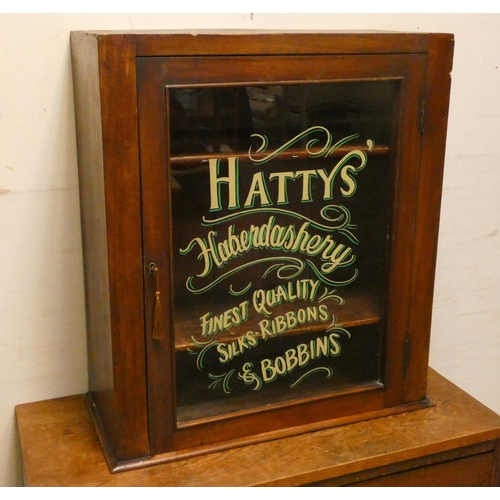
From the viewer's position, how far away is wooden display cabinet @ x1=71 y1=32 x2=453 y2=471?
1.17 meters


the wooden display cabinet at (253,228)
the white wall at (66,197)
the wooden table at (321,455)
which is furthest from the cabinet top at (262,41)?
the wooden table at (321,455)

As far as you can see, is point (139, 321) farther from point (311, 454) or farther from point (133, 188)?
point (311, 454)

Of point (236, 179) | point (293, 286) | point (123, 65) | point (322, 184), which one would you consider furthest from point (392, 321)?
point (123, 65)

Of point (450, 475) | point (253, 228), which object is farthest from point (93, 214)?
point (450, 475)

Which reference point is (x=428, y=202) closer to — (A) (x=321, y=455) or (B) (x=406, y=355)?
(B) (x=406, y=355)

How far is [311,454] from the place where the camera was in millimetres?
1331

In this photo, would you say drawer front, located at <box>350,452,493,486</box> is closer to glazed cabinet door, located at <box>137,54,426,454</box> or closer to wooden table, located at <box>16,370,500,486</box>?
wooden table, located at <box>16,370,500,486</box>

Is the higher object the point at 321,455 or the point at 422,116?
the point at 422,116

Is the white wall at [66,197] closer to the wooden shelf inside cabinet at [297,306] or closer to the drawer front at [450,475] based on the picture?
the wooden shelf inside cabinet at [297,306]

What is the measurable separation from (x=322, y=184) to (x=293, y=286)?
205 mm

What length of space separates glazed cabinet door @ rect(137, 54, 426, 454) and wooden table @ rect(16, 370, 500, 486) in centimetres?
5

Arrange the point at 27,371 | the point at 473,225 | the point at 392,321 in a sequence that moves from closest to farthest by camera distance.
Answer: the point at 392,321
the point at 27,371
the point at 473,225

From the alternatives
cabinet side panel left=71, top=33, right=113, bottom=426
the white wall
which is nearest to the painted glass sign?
cabinet side panel left=71, top=33, right=113, bottom=426

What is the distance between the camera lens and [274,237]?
4.36ft
